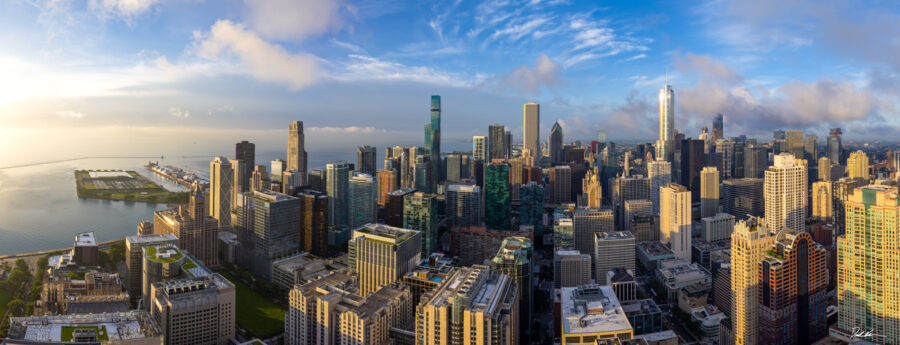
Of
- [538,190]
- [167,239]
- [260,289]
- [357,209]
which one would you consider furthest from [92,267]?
[538,190]

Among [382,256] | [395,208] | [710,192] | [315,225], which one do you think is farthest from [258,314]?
[710,192]

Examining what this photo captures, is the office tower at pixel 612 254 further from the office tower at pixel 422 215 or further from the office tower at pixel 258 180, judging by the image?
the office tower at pixel 258 180

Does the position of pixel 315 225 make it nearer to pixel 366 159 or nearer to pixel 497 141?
pixel 366 159

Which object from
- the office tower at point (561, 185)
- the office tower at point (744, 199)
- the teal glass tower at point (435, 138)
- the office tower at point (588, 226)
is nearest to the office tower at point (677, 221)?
the office tower at point (588, 226)

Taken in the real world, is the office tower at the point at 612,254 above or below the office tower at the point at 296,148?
below

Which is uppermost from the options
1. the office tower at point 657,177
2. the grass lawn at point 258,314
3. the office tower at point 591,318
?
the office tower at point 657,177

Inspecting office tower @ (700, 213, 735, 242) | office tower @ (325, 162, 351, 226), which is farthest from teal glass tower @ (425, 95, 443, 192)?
office tower @ (700, 213, 735, 242)
